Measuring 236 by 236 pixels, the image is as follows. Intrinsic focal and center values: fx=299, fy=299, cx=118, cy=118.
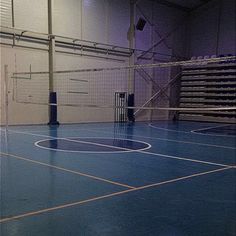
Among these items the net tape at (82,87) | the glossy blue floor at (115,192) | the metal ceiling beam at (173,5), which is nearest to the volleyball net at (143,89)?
the net tape at (82,87)

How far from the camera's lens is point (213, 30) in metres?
16.7

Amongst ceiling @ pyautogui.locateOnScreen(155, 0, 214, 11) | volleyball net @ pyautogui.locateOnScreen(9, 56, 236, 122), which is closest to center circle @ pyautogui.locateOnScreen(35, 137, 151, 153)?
volleyball net @ pyautogui.locateOnScreen(9, 56, 236, 122)

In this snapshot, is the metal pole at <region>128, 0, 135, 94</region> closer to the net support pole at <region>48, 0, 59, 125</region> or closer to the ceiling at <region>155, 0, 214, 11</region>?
the ceiling at <region>155, 0, 214, 11</region>

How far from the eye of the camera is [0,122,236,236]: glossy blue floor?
240 centimetres

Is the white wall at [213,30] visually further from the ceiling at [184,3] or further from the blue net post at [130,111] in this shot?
the blue net post at [130,111]

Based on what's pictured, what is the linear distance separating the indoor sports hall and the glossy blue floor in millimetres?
16

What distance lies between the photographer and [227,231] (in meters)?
2.36

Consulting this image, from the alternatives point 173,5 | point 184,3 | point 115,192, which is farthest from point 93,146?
point 184,3

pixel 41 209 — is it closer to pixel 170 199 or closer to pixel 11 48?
pixel 170 199

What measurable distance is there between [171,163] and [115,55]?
1007 centimetres

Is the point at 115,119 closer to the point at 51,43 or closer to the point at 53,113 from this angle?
the point at 53,113

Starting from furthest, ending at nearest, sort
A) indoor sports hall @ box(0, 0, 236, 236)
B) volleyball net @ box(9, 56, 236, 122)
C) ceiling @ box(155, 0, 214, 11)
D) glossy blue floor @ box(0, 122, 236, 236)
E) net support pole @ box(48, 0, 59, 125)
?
ceiling @ box(155, 0, 214, 11), volleyball net @ box(9, 56, 236, 122), net support pole @ box(48, 0, 59, 125), indoor sports hall @ box(0, 0, 236, 236), glossy blue floor @ box(0, 122, 236, 236)

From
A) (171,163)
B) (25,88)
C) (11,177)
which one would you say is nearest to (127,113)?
(25,88)

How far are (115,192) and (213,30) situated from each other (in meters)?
15.5
